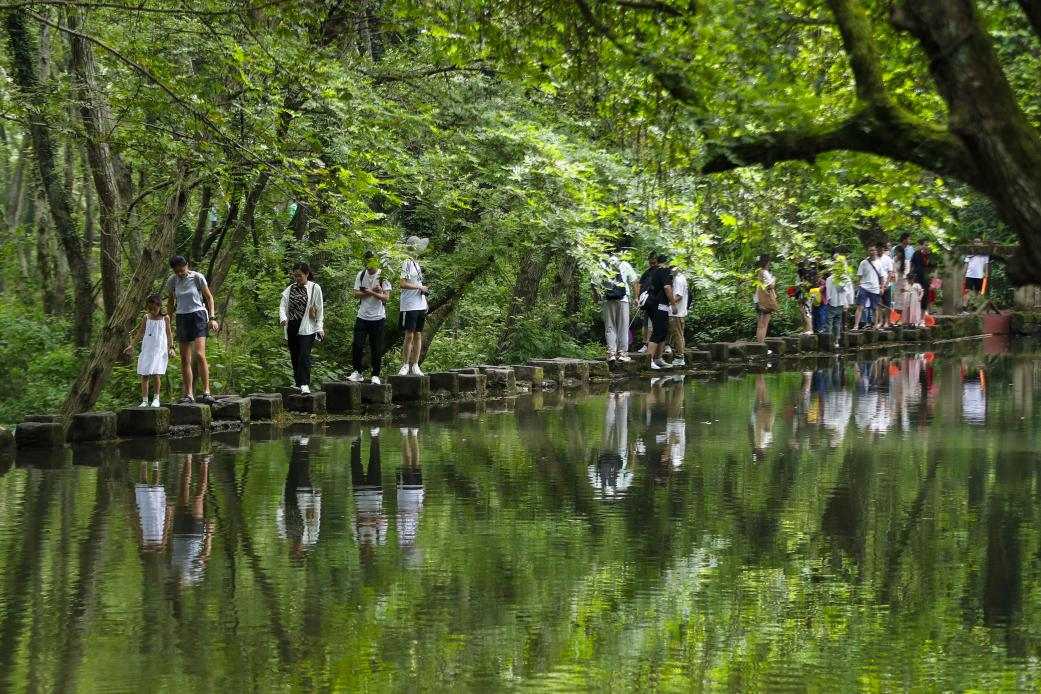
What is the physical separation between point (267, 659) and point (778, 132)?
4.21 meters

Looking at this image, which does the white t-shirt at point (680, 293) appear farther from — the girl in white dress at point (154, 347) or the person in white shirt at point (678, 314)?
the girl in white dress at point (154, 347)

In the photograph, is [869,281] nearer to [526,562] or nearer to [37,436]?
[37,436]

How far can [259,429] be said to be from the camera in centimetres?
1625

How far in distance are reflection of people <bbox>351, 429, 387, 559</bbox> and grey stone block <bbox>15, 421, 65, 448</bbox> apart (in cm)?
288

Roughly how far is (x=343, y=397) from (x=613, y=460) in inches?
206

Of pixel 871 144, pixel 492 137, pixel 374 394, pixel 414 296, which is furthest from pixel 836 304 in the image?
pixel 871 144

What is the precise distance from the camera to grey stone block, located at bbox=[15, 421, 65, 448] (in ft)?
47.6

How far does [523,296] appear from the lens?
26.9m

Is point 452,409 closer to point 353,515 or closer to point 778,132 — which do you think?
point 353,515

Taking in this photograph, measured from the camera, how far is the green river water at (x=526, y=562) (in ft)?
22.3

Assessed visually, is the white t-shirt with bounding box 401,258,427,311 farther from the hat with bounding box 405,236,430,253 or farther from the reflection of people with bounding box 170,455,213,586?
the reflection of people with bounding box 170,455,213,586

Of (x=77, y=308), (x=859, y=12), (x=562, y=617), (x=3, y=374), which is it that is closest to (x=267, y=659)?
(x=562, y=617)

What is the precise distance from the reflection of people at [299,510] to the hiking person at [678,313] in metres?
11.7

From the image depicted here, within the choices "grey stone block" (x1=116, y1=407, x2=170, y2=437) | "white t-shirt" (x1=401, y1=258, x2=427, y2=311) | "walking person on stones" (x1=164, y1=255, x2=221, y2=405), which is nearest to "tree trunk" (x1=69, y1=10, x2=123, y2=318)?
"walking person on stones" (x1=164, y1=255, x2=221, y2=405)
